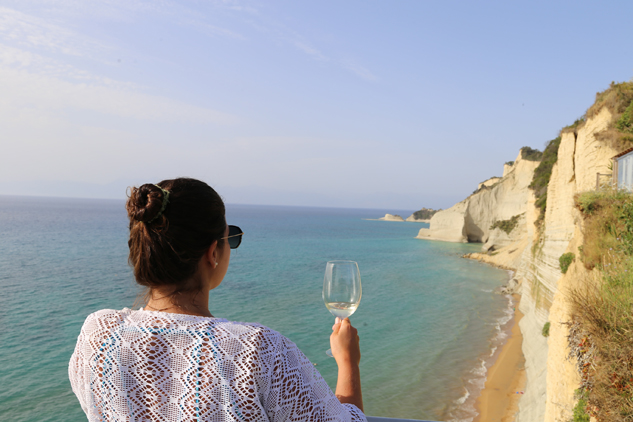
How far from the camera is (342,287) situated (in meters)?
1.69

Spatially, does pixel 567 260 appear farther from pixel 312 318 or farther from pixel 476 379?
pixel 312 318

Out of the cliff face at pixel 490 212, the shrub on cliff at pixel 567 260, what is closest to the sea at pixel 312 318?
the shrub on cliff at pixel 567 260

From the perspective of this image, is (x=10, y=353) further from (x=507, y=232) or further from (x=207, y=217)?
(x=507, y=232)

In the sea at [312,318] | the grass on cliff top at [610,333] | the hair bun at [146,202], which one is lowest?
the sea at [312,318]

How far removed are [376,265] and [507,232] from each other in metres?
13.1

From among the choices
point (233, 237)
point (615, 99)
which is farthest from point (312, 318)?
point (233, 237)

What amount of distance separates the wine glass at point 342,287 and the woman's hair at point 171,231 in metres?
0.65

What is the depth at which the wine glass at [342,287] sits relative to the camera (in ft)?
5.50

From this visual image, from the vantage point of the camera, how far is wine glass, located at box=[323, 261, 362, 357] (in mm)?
1677

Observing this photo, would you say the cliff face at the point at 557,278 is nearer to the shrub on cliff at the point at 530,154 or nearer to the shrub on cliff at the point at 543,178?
the shrub on cliff at the point at 543,178

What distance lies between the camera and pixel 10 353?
44.3 feet

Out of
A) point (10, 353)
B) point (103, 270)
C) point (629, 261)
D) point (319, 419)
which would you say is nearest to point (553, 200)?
point (629, 261)

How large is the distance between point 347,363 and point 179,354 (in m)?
0.63

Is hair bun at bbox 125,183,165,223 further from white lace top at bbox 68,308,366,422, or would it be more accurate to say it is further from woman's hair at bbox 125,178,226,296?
white lace top at bbox 68,308,366,422
